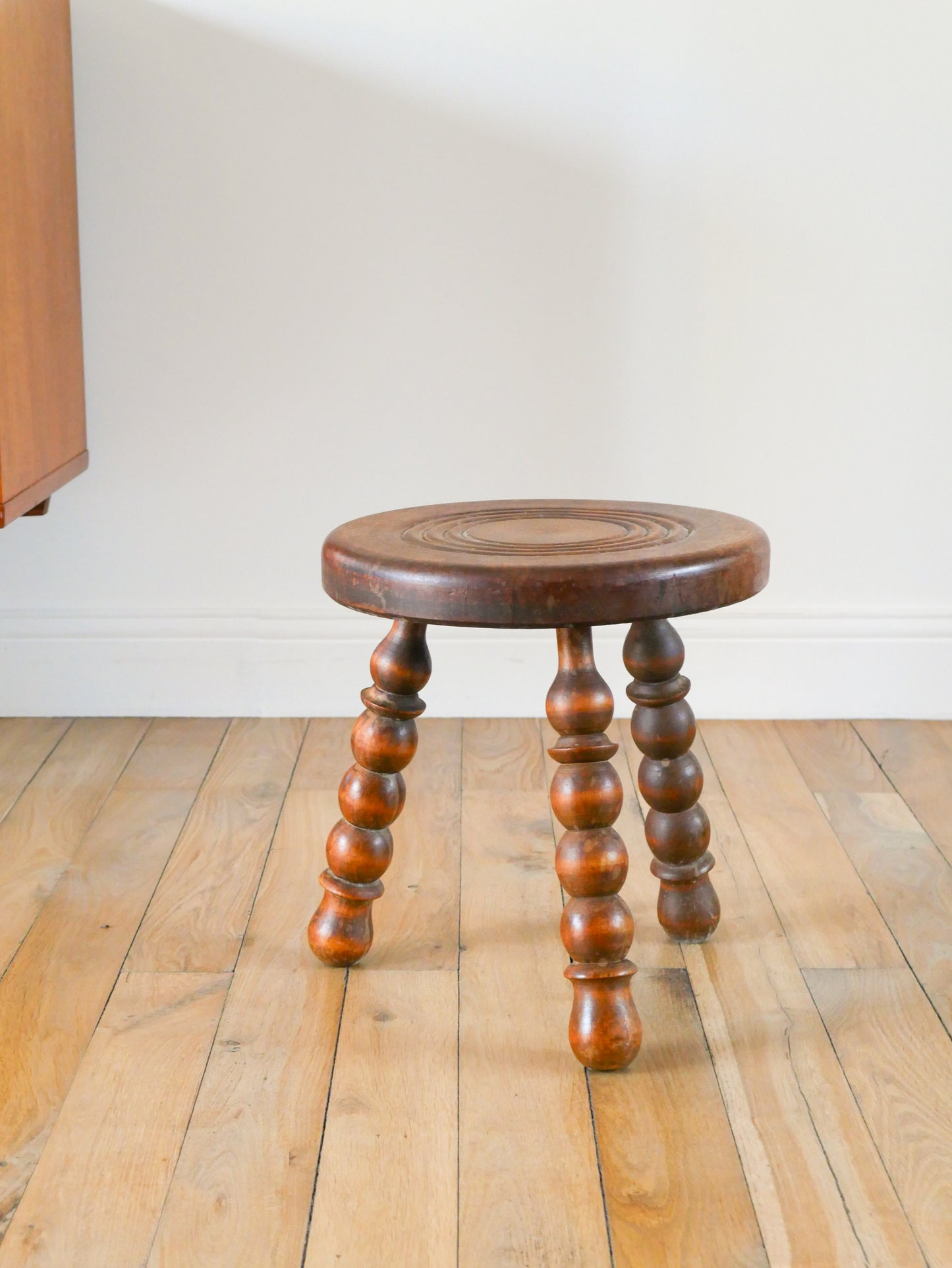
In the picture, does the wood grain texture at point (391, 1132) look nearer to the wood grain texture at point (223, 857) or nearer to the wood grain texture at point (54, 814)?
the wood grain texture at point (223, 857)

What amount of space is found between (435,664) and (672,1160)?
843 millimetres

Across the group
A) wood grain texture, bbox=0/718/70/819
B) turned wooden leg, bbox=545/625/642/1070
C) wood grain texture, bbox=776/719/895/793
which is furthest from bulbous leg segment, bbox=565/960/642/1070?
wood grain texture, bbox=0/718/70/819

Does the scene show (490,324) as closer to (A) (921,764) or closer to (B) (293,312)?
(B) (293,312)

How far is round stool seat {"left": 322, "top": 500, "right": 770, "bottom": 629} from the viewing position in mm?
793

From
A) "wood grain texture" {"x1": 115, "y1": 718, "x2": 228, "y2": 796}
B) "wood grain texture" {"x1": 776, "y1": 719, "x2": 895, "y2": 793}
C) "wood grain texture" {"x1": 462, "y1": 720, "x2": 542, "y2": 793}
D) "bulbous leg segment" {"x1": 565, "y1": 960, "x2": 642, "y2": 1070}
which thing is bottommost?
"wood grain texture" {"x1": 115, "y1": 718, "x2": 228, "y2": 796}

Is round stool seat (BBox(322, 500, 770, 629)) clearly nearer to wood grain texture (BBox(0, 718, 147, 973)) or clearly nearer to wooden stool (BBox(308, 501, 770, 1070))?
wooden stool (BBox(308, 501, 770, 1070))

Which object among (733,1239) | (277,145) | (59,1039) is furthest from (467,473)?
(733,1239)

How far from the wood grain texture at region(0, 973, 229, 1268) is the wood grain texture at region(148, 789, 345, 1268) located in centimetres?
1

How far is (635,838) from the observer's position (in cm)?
124

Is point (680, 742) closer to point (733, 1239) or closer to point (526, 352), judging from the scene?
point (733, 1239)

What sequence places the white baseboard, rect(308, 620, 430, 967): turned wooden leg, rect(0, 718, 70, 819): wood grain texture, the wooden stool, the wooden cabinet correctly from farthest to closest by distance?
the white baseboard < rect(0, 718, 70, 819): wood grain texture < the wooden cabinet < rect(308, 620, 430, 967): turned wooden leg < the wooden stool

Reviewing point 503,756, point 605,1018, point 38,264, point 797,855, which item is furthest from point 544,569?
point 38,264

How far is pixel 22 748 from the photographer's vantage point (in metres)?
1.44

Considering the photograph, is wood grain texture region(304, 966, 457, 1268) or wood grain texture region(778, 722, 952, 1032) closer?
wood grain texture region(304, 966, 457, 1268)
